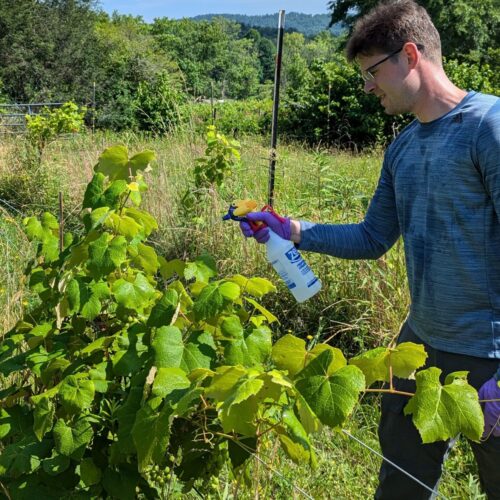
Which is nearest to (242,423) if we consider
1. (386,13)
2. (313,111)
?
(386,13)

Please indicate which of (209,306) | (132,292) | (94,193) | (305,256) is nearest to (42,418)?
(132,292)

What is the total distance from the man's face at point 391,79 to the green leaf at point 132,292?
32.8 inches

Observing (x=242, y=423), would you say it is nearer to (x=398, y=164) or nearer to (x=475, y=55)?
(x=398, y=164)

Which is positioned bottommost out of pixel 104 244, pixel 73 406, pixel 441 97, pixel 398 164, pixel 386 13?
pixel 73 406

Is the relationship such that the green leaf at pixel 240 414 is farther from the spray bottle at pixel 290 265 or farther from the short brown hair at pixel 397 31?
the short brown hair at pixel 397 31

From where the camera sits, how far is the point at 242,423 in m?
1.01

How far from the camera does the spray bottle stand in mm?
1786

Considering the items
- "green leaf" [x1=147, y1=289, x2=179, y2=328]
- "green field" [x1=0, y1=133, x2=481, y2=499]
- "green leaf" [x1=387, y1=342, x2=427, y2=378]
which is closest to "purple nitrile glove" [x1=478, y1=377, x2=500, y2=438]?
"green field" [x1=0, y1=133, x2=481, y2=499]

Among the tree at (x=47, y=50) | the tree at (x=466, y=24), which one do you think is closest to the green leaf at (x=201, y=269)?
the tree at (x=466, y=24)

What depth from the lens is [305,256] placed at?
12.5ft

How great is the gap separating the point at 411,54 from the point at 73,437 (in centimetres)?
127

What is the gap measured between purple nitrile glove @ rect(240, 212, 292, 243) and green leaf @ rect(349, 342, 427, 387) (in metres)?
0.78

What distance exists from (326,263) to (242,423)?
2719 millimetres

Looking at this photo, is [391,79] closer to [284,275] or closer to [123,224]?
[284,275]
